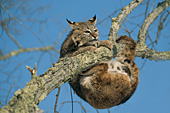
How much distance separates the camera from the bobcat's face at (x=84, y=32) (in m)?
4.91

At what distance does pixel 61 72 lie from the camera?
3.05 meters

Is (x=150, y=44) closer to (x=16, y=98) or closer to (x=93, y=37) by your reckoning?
(x=93, y=37)

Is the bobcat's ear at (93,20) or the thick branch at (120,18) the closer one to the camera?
the thick branch at (120,18)

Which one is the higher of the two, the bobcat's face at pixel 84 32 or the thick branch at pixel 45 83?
the bobcat's face at pixel 84 32

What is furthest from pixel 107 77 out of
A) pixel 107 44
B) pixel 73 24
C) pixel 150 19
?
pixel 150 19

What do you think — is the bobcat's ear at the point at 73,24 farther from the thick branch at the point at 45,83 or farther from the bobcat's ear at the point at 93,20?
the thick branch at the point at 45,83

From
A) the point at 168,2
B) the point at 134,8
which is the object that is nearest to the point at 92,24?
the point at 134,8

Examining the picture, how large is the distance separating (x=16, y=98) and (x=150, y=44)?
3678 millimetres

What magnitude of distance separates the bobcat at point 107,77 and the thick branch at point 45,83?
0.50m

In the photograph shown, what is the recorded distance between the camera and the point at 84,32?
5215 millimetres

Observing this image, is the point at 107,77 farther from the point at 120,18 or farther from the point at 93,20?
the point at 93,20

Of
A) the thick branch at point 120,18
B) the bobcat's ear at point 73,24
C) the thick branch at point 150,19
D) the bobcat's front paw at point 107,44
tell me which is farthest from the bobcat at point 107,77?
the bobcat's ear at point 73,24

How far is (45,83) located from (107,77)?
175cm

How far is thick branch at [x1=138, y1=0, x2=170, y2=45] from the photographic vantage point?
16.7 ft
